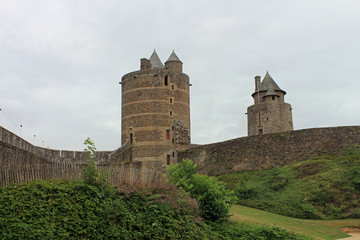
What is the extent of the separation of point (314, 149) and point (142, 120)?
15.4 metres

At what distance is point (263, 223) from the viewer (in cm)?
1773

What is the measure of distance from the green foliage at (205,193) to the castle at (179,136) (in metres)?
9.95

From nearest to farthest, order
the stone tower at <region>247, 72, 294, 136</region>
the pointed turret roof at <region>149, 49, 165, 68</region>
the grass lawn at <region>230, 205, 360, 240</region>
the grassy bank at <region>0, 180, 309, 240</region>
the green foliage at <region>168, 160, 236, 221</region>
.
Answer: the grassy bank at <region>0, 180, 309, 240</region>
the green foliage at <region>168, 160, 236, 221</region>
the grass lawn at <region>230, 205, 360, 240</region>
the pointed turret roof at <region>149, 49, 165, 68</region>
the stone tower at <region>247, 72, 294, 136</region>

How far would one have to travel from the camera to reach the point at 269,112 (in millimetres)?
45531

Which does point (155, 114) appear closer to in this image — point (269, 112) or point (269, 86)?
point (269, 112)

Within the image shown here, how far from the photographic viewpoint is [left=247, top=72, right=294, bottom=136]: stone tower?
4553 cm

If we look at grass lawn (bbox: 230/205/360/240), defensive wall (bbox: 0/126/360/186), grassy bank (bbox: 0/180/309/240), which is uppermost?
defensive wall (bbox: 0/126/360/186)

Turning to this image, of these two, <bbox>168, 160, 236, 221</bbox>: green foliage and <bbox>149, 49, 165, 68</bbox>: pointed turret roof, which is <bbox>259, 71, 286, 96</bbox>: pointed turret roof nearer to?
<bbox>149, 49, 165, 68</bbox>: pointed turret roof

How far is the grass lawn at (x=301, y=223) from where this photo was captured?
17.3m

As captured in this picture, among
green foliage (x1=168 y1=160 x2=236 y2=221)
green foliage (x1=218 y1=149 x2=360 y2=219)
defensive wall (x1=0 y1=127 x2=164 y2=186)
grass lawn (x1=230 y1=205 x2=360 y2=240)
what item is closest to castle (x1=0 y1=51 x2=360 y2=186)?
green foliage (x1=218 y1=149 x2=360 y2=219)

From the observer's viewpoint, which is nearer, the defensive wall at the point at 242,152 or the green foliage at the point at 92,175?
the green foliage at the point at 92,175

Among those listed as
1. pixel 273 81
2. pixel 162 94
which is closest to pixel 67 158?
pixel 162 94

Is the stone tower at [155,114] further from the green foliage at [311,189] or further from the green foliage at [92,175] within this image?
the green foliage at [92,175]

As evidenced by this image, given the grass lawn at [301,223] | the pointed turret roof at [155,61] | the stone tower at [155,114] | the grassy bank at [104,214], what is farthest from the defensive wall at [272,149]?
the grassy bank at [104,214]
